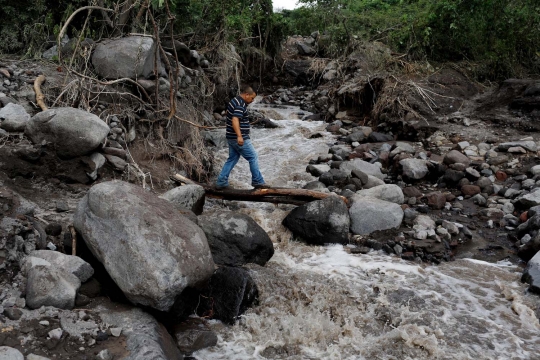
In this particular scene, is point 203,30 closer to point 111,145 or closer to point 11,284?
point 111,145

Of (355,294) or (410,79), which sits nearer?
Answer: (355,294)

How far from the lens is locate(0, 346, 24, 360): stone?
3530 millimetres

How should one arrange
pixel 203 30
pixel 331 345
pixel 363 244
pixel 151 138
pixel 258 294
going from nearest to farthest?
pixel 331 345
pixel 258 294
pixel 363 244
pixel 151 138
pixel 203 30

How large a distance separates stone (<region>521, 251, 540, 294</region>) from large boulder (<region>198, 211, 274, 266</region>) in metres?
3.10

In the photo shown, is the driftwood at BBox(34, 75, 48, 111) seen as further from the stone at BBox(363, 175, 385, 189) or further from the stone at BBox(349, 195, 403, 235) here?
the stone at BBox(363, 175, 385, 189)

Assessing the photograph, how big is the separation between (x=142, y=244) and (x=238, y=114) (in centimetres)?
315

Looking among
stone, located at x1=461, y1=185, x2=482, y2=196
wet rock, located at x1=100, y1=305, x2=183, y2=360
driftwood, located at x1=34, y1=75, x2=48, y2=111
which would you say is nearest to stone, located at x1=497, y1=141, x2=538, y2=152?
stone, located at x1=461, y1=185, x2=482, y2=196

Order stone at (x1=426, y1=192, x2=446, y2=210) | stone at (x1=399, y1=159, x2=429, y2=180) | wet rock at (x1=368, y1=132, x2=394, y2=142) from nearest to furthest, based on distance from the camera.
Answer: stone at (x1=426, y1=192, x2=446, y2=210)
stone at (x1=399, y1=159, x2=429, y2=180)
wet rock at (x1=368, y1=132, x2=394, y2=142)

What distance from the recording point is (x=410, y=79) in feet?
42.8

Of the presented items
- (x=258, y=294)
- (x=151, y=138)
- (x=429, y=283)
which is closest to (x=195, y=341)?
(x=258, y=294)

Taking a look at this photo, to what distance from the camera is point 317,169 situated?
32.3 ft

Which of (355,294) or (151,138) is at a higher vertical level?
(151,138)

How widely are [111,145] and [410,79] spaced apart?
8.42m

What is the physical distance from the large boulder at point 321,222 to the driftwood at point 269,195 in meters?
0.33
